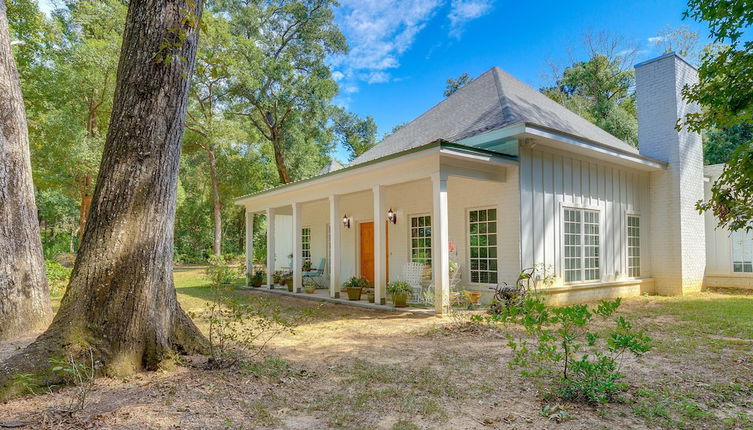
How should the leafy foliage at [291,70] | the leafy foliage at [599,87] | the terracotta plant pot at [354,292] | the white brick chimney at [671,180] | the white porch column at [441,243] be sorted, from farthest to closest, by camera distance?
the leafy foliage at [599,87], the leafy foliage at [291,70], the white brick chimney at [671,180], the terracotta plant pot at [354,292], the white porch column at [441,243]

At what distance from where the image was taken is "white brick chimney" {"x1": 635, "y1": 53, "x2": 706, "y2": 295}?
10.7 meters

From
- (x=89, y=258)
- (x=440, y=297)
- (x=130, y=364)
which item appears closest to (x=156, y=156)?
(x=89, y=258)

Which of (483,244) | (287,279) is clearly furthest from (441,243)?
(287,279)

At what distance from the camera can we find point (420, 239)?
32.4ft

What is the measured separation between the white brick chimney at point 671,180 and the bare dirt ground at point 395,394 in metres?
6.12

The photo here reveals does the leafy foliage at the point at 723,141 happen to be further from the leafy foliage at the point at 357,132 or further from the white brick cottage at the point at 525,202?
Result: the leafy foliage at the point at 357,132

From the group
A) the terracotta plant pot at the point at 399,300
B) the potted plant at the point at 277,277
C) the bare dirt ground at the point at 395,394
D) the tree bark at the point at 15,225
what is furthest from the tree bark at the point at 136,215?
the potted plant at the point at 277,277

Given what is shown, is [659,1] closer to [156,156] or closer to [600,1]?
[600,1]

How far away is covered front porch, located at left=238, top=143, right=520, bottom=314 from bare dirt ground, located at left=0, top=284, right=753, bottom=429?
2.86 m

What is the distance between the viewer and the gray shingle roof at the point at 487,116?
8898 millimetres

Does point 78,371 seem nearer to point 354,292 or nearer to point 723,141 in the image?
point 354,292

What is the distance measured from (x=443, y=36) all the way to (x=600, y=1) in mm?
7070

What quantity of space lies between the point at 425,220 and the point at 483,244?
5.43 feet

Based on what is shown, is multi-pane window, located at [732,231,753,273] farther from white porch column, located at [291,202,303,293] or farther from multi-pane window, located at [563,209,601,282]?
white porch column, located at [291,202,303,293]
